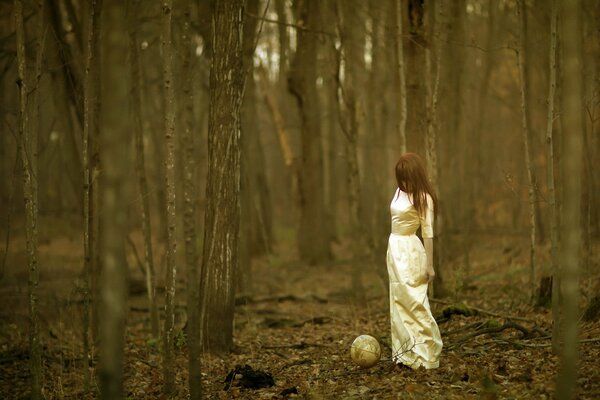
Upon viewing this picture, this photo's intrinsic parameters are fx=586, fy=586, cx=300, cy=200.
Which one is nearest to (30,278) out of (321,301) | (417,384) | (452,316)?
(417,384)

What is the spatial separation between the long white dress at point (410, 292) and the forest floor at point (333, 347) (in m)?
0.21

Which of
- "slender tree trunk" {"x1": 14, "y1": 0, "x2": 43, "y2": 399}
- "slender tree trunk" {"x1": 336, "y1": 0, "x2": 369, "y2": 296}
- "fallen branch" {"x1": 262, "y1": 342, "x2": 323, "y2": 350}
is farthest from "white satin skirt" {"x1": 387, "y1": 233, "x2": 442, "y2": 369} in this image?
"slender tree trunk" {"x1": 336, "y1": 0, "x2": 369, "y2": 296}

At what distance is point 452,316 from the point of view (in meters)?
7.98

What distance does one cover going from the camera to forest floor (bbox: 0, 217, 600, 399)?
5551 mm

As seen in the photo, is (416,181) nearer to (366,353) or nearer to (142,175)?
(366,353)

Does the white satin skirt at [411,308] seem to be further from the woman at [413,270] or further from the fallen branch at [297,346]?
the fallen branch at [297,346]

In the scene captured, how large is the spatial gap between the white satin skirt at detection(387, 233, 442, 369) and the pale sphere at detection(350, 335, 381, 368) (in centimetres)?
23

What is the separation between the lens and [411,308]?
237 inches

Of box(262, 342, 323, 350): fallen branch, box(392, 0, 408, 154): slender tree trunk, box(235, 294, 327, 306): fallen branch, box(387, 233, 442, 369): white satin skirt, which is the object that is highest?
box(392, 0, 408, 154): slender tree trunk

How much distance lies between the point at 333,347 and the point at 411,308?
204cm

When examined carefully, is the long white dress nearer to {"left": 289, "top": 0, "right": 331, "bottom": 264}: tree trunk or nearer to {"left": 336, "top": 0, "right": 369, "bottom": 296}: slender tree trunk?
{"left": 336, "top": 0, "right": 369, "bottom": 296}: slender tree trunk

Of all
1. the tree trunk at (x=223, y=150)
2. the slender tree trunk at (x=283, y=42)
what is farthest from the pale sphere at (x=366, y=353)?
the slender tree trunk at (x=283, y=42)

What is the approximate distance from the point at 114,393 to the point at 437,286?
6.27 meters

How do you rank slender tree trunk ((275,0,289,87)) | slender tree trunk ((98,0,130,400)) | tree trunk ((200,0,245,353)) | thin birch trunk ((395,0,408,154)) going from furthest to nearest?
slender tree trunk ((275,0,289,87)) → thin birch trunk ((395,0,408,154)) → tree trunk ((200,0,245,353)) → slender tree trunk ((98,0,130,400))
